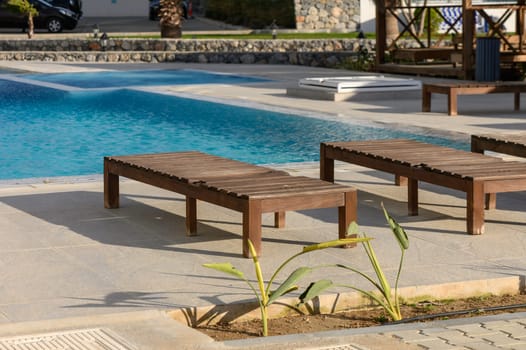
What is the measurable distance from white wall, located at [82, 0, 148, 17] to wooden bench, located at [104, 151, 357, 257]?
4302 centimetres

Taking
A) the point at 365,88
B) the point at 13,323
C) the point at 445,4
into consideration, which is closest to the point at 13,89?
the point at 365,88

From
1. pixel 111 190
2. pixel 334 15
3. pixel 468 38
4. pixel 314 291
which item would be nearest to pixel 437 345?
pixel 314 291

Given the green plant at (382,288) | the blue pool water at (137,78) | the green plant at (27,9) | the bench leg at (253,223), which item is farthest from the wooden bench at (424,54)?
the green plant at (382,288)

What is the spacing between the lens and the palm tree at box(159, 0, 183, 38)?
3347cm

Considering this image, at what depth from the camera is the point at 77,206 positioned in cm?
841

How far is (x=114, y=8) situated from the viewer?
5091 cm

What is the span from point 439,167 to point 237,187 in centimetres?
147

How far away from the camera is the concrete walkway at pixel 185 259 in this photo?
4.98m

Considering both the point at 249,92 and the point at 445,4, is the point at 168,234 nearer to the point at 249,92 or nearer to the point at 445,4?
the point at 249,92

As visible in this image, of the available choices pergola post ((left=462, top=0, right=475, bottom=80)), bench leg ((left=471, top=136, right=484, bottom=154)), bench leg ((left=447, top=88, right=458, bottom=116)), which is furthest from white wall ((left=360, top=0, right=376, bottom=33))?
bench leg ((left=471, top=136, right=484, bottom=154))

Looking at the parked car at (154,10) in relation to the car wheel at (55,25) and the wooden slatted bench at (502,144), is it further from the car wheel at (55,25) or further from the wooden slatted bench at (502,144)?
the wooden slatted bench at (502,144)

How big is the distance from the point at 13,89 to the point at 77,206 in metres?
13.2

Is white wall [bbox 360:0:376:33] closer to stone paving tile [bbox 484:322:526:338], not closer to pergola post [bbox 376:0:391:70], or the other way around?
pergola post [bbox 376:0:391:70]

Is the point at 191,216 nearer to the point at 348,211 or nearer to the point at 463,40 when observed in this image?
the point at 348,211
